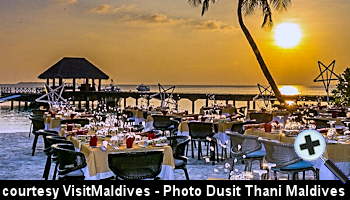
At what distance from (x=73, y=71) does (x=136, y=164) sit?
1922cm

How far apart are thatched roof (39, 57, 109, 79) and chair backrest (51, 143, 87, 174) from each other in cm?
1801

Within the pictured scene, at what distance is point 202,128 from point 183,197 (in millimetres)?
5343

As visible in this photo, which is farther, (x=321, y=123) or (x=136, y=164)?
(x=321, y=123)

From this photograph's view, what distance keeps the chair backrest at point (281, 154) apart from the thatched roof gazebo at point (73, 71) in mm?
18629

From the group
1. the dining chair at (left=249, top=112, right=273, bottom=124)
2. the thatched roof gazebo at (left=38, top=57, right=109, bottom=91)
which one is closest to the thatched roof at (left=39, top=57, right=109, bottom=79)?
the thatched roof gazebo at (left=38, top=57, right=109, bottom=91)

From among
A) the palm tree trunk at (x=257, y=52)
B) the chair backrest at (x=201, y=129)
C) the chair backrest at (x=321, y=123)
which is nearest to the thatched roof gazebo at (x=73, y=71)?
the palm tree trunk at (x=257, y=52)

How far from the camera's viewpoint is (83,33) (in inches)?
842

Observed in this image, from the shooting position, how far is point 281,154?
15.7 ft

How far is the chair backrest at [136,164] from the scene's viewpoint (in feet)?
14.0

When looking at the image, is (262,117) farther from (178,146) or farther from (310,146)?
(310,146)

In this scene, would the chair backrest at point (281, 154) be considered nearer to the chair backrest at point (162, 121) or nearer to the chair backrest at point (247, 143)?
the chair backrest at point (247, 143)

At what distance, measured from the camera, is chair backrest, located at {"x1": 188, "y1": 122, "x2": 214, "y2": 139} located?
295 inches

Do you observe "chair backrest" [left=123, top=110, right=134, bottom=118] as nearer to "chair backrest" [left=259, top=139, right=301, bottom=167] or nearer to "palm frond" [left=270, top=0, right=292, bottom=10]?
"palm frond" [left=270, top=0, right=292, bottom=10]

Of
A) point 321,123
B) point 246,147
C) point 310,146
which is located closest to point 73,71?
point 321,123
